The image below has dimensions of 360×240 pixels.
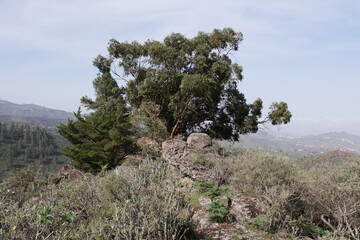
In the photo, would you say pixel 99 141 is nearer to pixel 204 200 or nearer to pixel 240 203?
pixel 204 200

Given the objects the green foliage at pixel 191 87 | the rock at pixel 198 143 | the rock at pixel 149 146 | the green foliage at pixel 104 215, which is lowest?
the green foliage at pixel 104 215

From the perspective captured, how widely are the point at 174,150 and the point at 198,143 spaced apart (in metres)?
1.43

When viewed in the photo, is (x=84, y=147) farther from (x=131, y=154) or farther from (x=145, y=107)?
(x=145, y=107)

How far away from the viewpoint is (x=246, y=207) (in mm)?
7754

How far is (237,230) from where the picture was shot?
7.07 metres

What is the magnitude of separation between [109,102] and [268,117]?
12146mm

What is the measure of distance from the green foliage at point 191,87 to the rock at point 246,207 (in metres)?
9.50

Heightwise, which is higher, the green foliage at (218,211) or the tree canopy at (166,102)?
the tree canopy at (166,102)

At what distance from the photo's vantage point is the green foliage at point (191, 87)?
17859mm

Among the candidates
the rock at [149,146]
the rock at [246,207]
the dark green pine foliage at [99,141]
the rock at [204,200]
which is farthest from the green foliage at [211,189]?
the dark green pine foliage at [99,141]

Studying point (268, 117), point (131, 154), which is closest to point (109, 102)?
point (131, 154)

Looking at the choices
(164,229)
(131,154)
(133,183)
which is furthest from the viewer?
(131,154)

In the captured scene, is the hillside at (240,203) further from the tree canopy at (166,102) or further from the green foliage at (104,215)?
the tree canopy at (166,102)

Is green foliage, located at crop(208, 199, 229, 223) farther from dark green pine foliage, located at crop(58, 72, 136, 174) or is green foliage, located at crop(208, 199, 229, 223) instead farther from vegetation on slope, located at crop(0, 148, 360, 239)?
dark green pine foliage, located at crop(58, 72, 136, 174)
